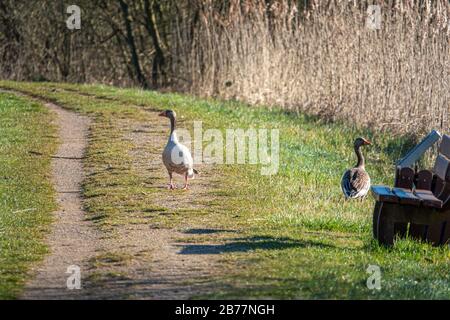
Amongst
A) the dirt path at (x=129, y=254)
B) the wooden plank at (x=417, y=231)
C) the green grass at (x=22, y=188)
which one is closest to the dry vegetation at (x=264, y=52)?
the green grass at (x=22, y=188)

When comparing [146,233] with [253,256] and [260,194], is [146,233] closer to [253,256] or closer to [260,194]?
[253,256]

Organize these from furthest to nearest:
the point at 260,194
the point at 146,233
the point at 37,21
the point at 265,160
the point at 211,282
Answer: the point at 37,21, the point at 265,160, the point at 260,194, the point at 146,233, the point at 211,282

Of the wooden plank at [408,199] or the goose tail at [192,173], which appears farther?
the goose tail at [192,173]

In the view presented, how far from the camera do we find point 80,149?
1628 centimetres

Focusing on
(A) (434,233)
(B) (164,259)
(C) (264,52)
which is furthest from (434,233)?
(C) (264,52)

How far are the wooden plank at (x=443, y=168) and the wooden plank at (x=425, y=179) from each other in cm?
10

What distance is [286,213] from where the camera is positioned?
11680 mm

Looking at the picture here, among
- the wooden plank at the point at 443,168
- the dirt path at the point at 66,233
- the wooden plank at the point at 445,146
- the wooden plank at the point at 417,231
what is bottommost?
the dirt path at the point at 66,233

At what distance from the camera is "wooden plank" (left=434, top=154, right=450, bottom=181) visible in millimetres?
9882

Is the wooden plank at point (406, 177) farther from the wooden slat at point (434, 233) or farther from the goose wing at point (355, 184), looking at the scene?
the goose wing at point (355, 184)

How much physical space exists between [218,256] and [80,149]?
7.25 metres

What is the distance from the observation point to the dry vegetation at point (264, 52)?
711 inches

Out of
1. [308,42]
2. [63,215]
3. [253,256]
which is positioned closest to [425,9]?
[308,42]

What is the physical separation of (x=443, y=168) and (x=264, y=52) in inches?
494
